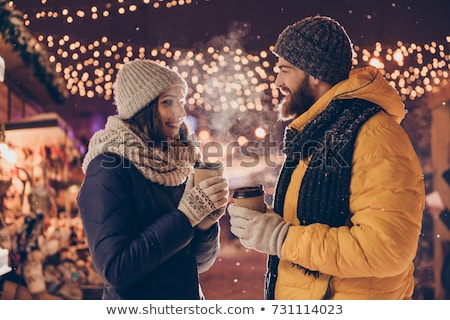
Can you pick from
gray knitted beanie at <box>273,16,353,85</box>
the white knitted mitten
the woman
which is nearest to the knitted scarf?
the woman

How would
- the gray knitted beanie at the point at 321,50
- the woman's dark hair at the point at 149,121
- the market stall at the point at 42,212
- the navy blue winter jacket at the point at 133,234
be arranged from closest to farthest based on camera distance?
the navy blue winter jacket at the point at 133,234, the gray knitted beanie at the point at 321,50, the woman's dark hair at the point at 149,121, the market stall at the point at 42,212

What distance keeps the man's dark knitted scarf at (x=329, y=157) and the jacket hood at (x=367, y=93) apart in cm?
2

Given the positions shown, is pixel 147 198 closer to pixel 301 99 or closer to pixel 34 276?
pixel 301 99

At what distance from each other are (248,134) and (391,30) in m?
0.98

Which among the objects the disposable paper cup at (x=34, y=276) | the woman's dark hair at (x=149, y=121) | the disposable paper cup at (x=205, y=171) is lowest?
the disposable paper cup at (x=34, y=276)

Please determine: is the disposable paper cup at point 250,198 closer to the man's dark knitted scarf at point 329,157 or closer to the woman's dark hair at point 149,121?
the man's dark knitted scarf at point 329,157

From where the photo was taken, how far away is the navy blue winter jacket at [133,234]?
132cm

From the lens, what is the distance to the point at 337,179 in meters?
1.30

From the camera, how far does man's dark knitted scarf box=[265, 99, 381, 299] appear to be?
131 centimetres

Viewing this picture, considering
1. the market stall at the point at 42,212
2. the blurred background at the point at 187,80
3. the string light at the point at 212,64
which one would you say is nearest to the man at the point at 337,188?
the blurred background at the point at 187,80

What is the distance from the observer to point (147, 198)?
1.44m

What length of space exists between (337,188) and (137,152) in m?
0.62

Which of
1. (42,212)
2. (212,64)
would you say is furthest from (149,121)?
(42,212)

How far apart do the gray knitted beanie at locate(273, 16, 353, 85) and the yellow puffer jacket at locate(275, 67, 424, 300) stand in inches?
2.8
